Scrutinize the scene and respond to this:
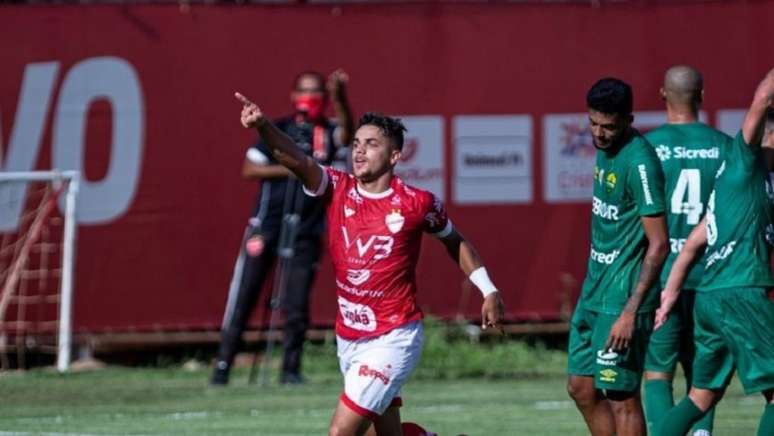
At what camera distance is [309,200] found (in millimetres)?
15961

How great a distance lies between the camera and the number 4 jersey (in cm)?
1108

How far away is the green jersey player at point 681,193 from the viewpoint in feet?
35.6

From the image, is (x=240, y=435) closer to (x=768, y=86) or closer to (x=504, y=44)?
(x=768, y=86)

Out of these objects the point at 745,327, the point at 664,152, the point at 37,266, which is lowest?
the point at 37,266

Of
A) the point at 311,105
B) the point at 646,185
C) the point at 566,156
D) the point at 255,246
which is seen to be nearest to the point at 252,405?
the point at 255,246

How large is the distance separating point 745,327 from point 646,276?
2.30 feet

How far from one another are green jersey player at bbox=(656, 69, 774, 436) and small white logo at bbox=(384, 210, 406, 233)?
170 centimetres

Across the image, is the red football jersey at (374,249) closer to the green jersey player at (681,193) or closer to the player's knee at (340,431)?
the player's knee at (340,431)

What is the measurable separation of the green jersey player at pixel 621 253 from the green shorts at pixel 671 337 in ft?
3.19

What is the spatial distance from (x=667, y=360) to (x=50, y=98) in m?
8.38

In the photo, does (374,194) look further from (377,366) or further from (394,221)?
(377,366)

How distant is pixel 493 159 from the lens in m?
18.1

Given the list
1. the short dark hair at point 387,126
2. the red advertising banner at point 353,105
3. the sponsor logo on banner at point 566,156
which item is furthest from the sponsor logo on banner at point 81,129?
the short dark hair at point 387,126

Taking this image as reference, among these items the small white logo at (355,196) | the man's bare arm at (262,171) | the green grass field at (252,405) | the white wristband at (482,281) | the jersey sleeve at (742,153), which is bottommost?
the green grass field at (252,405)
